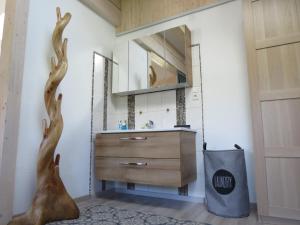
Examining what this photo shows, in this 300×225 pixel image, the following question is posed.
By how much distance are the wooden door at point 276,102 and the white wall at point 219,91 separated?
483 mm

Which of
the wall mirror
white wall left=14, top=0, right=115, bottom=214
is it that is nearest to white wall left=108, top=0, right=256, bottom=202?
the wall mirror

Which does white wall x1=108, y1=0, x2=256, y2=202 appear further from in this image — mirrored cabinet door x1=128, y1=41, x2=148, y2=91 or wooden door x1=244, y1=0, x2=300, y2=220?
wooden door x1=244, y1=0, x2=300, y2=220

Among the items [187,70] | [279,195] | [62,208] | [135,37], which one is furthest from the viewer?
[135,37]

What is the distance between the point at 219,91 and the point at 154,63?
866mm

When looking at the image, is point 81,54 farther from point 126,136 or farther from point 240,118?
point 240,118

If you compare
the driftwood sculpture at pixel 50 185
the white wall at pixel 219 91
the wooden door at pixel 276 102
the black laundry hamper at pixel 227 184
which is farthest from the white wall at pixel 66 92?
the wooden door at pixel 276 102

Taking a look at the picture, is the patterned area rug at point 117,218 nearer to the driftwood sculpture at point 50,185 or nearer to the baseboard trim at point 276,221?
the driftwood sculpture at point 50,185

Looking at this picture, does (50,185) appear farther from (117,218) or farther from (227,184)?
(227,184)

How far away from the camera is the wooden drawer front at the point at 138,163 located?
2008mm

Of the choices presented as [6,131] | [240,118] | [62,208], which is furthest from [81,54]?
[240,118]

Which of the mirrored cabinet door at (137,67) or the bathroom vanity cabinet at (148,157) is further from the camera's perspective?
the mirrored cabinet door at (137,67)

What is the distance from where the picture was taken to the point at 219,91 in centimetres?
239

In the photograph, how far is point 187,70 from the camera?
246 centimetres

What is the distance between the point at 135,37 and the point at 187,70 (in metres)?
1.08
